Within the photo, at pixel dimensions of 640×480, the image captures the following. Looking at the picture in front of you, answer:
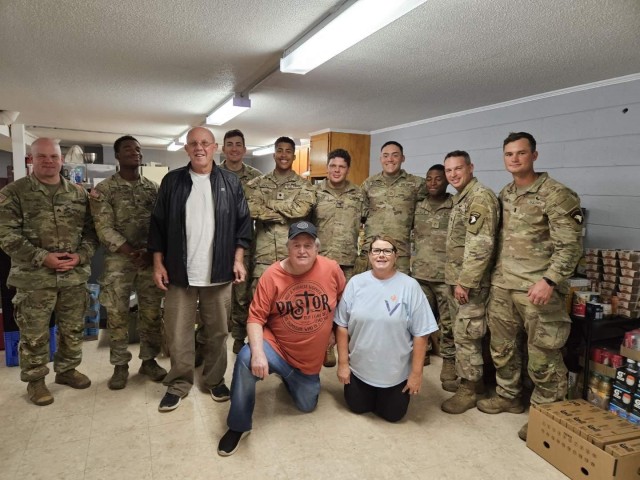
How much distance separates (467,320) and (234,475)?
1.67 m

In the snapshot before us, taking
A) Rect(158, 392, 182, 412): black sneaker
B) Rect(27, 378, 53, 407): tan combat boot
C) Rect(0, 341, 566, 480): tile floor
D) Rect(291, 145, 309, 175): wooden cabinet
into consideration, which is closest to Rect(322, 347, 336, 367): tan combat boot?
Rect(0, 341, 566, 480): tile floor

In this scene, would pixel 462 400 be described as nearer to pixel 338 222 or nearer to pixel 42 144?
pixel 338 222

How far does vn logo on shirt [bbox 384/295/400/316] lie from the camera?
7.87 ft

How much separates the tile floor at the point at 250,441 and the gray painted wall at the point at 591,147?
5.95 ft

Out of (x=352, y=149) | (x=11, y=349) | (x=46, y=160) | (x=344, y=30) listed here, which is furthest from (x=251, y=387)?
(x=352, y=149)

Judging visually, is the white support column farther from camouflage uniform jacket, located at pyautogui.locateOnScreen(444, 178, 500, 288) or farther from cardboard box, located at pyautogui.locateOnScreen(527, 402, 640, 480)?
cardboard box, located at pyautogui.locateOnScreen(527, 402, 640, 480)

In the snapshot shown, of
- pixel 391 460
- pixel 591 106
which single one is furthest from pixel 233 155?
pixel 591 106

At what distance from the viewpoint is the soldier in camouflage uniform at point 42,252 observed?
2492 mm

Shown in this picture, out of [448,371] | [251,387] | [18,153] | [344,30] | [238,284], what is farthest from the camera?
[18,153]

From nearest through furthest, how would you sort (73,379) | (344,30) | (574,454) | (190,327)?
1. (574,454)
2. (344,30)
3. (190,327)
4. (73,379)

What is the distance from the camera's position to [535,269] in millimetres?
2406

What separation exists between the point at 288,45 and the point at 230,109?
6.30ft

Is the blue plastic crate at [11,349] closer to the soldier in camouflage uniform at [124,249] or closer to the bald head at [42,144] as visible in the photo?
the soldier in camouflage uniform at [124,249]

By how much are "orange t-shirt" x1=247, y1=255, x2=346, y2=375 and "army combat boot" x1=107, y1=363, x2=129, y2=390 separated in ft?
3.87
